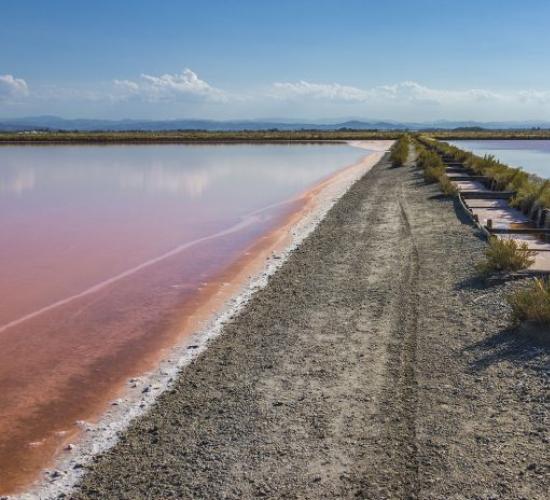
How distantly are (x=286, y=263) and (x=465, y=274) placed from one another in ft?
9.70

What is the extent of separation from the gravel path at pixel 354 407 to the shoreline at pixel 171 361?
6.9 inches

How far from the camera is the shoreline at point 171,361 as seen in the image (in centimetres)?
438

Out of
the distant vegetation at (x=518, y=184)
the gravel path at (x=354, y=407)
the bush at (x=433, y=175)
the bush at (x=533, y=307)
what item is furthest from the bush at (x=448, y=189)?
the bush at (x=533, y=307)

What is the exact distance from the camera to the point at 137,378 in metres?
6.06

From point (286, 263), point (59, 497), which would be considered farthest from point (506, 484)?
point (286, 263)

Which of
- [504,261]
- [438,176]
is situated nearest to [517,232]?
[504,261]

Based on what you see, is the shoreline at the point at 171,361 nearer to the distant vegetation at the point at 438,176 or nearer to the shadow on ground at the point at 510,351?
the shadow on ground at the point at 510,351

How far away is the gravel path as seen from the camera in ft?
13.0

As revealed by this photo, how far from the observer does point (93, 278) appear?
1020cm

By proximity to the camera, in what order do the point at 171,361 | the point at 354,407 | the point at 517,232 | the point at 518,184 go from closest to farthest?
1. the point at 354,407
2. the point at 171,361
3. the point at 517,232
4. the point at 518,184

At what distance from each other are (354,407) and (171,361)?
2.26 meters

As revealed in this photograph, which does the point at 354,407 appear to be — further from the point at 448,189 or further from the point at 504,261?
the point at 448,189

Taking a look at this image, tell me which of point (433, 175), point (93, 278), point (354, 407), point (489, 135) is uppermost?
point (433, 175)

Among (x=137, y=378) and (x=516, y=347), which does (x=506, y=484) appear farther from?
(x=137, y=378)
